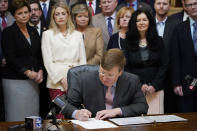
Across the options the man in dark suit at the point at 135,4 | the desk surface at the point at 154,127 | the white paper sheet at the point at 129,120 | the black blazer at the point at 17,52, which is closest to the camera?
the desk surface at the point at 154,127

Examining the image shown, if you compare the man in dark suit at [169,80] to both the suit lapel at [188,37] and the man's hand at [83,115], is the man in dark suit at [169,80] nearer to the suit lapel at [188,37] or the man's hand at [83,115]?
the suit lapel at [188,37]

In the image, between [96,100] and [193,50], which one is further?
[193,50]

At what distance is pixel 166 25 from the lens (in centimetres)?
539

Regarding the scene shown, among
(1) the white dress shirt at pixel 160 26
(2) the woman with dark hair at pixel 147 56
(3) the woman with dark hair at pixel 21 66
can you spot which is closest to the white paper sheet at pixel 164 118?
(2) the woman with dark hair at pixel 147 56

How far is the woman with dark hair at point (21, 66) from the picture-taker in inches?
191

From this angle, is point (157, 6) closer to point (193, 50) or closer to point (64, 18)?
point (193, 50)

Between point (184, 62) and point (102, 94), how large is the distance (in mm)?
1898

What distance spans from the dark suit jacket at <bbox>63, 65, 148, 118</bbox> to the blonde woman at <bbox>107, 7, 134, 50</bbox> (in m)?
1.69

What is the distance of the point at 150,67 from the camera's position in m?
4.93

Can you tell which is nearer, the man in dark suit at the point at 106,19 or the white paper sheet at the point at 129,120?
the white paper sheet at the point at 129,120

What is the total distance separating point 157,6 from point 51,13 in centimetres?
149

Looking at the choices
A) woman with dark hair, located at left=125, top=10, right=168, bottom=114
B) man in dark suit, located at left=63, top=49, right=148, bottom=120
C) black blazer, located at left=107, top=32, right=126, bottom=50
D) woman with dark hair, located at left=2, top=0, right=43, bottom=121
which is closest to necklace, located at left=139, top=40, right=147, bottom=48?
woman with dark hair, located at left=125, top=10, right=168, bottom=114

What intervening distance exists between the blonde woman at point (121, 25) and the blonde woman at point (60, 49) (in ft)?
1.49

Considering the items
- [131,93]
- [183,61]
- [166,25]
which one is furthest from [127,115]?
[166,25]
